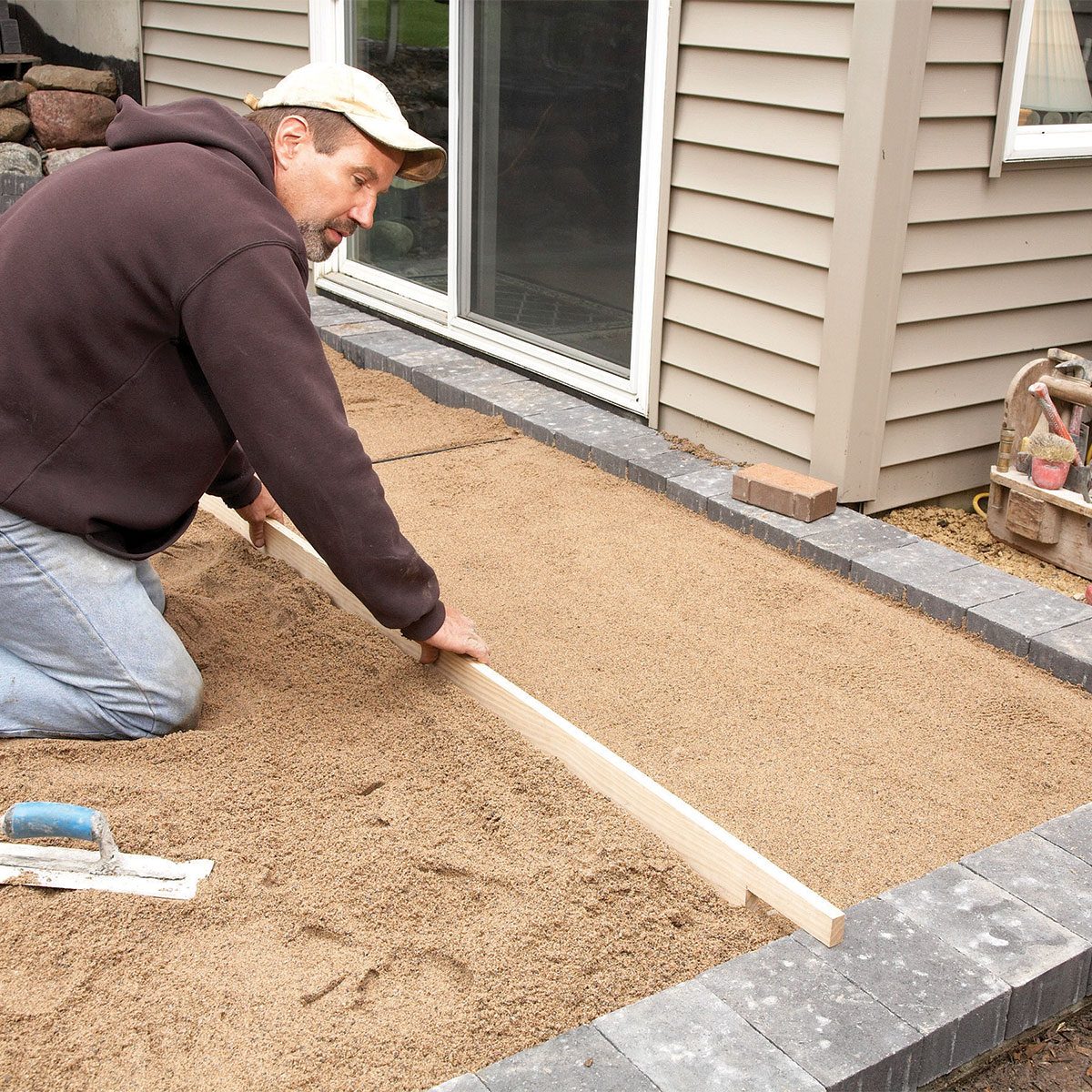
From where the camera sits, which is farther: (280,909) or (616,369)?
(616,369)

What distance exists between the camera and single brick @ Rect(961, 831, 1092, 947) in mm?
2213

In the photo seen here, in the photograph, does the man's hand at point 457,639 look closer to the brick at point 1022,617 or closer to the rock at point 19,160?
the brick at point 1022,617

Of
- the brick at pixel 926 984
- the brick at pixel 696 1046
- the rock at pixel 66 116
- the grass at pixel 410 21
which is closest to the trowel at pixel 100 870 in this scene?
the brick at pixel 696 1046

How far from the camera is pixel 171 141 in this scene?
7.97 ft

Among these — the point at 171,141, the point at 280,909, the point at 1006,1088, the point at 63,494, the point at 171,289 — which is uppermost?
the point at 171,141

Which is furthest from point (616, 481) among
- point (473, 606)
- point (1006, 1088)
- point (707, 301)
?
point (1006, 1088)

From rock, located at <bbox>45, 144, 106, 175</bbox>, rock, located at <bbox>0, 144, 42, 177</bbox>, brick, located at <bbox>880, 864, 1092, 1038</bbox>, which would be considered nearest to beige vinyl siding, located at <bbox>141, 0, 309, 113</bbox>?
rock, located at <bbox>45, 144, 106, 175</bbox>

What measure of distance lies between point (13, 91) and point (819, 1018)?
9.61 metres

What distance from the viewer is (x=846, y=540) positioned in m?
3.90

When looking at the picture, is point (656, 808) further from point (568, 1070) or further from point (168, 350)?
point (168, 350)

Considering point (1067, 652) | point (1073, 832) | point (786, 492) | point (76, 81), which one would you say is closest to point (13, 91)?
point (76, 81)

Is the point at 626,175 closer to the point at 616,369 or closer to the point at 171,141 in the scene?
the point at 616,369

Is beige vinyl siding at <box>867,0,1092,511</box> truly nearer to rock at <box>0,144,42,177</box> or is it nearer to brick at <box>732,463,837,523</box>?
brick at <box>732,463,837,523</box>

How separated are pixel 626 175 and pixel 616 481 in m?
1.24
